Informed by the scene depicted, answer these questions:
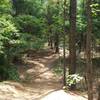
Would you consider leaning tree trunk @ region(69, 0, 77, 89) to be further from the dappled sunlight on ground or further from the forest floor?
the dappled sunlight on ground

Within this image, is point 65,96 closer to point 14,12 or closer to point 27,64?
point 27,64

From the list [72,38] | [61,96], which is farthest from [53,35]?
[61,96]

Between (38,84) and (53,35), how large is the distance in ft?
45.0

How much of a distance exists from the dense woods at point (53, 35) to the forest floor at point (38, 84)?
78cm

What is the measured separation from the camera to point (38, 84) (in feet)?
72.9

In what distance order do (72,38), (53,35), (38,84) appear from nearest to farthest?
(72,38) → (38,84) → (53,35)

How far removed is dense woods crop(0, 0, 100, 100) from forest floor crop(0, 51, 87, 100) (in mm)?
782

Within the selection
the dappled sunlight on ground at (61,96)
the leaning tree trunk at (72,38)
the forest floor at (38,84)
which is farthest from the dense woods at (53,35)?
the dappled sunlight on ground at (61,96)

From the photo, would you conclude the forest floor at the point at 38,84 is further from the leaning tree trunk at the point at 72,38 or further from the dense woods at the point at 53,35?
the leaning tree trunk at the point at 72,38

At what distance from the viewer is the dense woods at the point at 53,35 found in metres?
16.1

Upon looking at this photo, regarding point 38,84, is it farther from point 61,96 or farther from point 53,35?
point 53,35

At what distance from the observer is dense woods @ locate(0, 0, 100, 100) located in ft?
53.0

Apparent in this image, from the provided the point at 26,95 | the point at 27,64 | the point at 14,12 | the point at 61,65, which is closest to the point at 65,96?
the point at 26,95

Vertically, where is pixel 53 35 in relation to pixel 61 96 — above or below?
below
